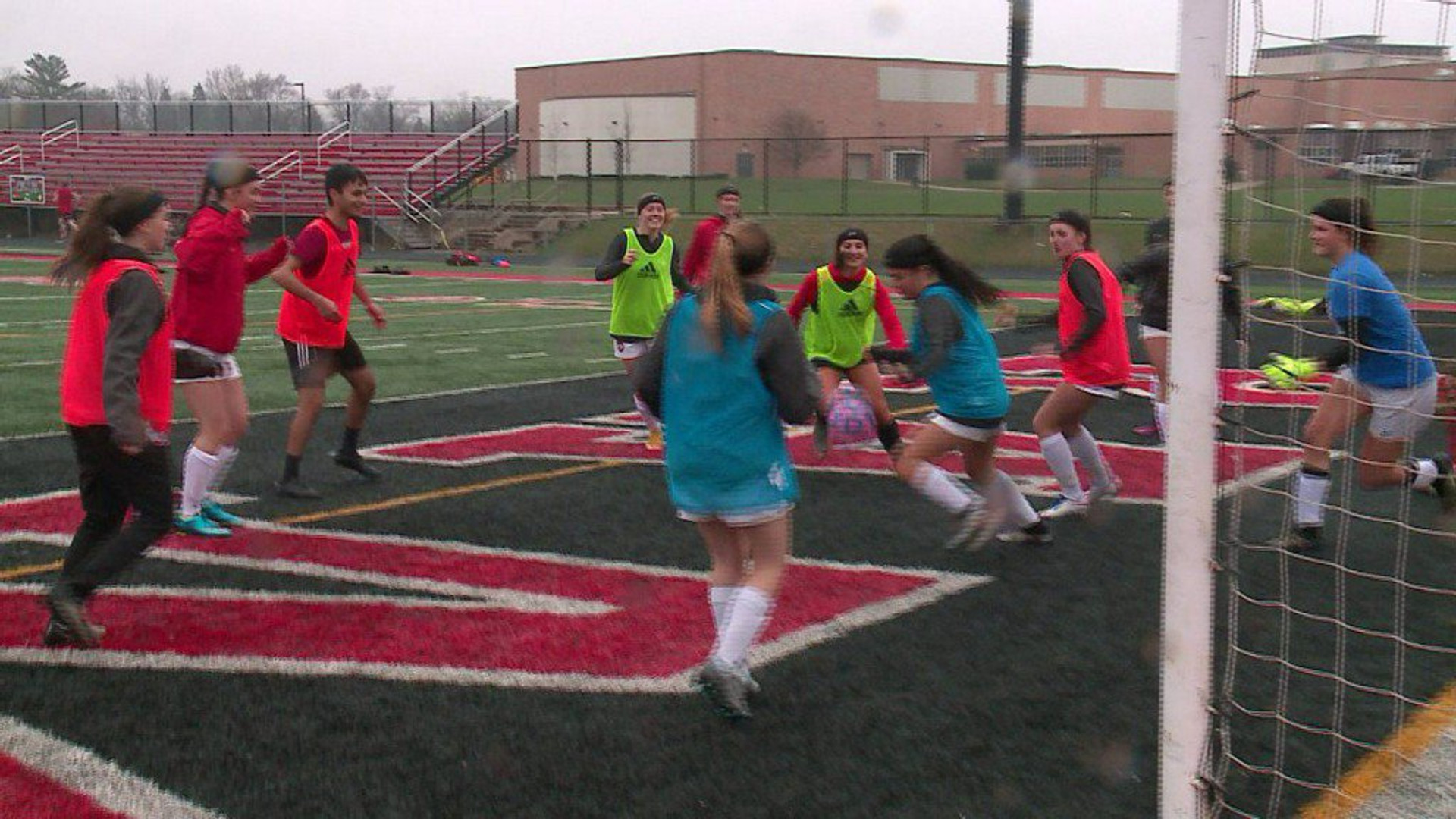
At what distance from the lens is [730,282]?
489cm

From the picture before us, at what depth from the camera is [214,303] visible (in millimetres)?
7574

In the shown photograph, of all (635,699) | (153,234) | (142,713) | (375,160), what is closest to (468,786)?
(635,699)

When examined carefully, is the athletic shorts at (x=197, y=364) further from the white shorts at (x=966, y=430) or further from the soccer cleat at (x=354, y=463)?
the white shorts at (x=966, y=430)

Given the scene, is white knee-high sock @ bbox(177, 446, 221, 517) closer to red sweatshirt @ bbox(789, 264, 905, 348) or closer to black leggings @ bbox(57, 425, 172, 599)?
black leggings @ bbox(57, 425, 172, 599)

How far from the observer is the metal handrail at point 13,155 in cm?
5222

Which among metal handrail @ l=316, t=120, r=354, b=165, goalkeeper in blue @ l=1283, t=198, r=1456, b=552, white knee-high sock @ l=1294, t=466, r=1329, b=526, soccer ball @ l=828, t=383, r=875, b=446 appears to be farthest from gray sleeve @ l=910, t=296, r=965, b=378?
metal handrail @ l=316, t=120, r=354, b=165

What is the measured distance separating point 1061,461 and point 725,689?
12.9ft

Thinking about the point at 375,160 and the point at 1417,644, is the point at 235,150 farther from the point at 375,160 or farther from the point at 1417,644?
the point at 1417,644

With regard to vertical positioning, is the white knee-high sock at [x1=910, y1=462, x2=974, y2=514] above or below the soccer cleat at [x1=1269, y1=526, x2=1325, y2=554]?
above

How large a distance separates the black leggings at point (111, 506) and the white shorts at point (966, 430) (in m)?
3.66

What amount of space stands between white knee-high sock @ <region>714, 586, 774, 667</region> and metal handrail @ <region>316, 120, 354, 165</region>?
4763 cm

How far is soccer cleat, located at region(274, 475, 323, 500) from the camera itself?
8.67m

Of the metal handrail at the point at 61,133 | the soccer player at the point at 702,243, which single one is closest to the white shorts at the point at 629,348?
the soccer player at the point at 702,243

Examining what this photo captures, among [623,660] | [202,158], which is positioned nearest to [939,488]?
[623,660]
